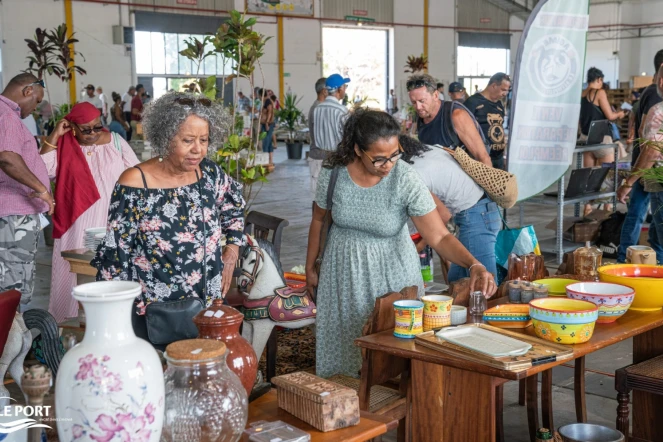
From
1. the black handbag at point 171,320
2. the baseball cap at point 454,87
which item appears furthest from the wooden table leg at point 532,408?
the baseball cap at point 454,87

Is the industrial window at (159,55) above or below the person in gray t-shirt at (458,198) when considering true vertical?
above

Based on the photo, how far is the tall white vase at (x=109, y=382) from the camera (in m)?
1.41

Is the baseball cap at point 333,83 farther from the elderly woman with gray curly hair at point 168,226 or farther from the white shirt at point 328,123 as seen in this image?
the elderly woman with gray curly hair at point 168,226

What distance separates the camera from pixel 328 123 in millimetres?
7242

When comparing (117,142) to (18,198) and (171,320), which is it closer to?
(18,198)

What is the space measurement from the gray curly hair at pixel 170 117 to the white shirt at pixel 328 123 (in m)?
4.49

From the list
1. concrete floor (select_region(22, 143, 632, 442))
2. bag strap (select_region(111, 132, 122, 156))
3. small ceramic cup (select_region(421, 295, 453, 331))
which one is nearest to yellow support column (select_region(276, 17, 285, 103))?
concrete floor (select_region(22, 143, 632, 442))

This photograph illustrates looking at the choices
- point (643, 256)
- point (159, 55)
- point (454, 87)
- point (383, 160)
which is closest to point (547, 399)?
point (643, 256)

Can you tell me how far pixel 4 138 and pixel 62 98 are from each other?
15136mm

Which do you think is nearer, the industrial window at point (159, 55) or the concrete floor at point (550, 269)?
the concrete floor at point (550, 269)

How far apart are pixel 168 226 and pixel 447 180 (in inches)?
58.7

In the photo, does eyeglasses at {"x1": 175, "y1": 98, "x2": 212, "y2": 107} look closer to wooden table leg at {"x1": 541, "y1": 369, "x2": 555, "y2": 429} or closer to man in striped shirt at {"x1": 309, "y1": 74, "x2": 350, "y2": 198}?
wooden table leg at {"x1": 541, "y1": 369, "x2": 555, "y2": 429}

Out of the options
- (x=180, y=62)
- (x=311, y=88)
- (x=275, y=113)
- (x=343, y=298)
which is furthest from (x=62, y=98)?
(x=343, y=298)
